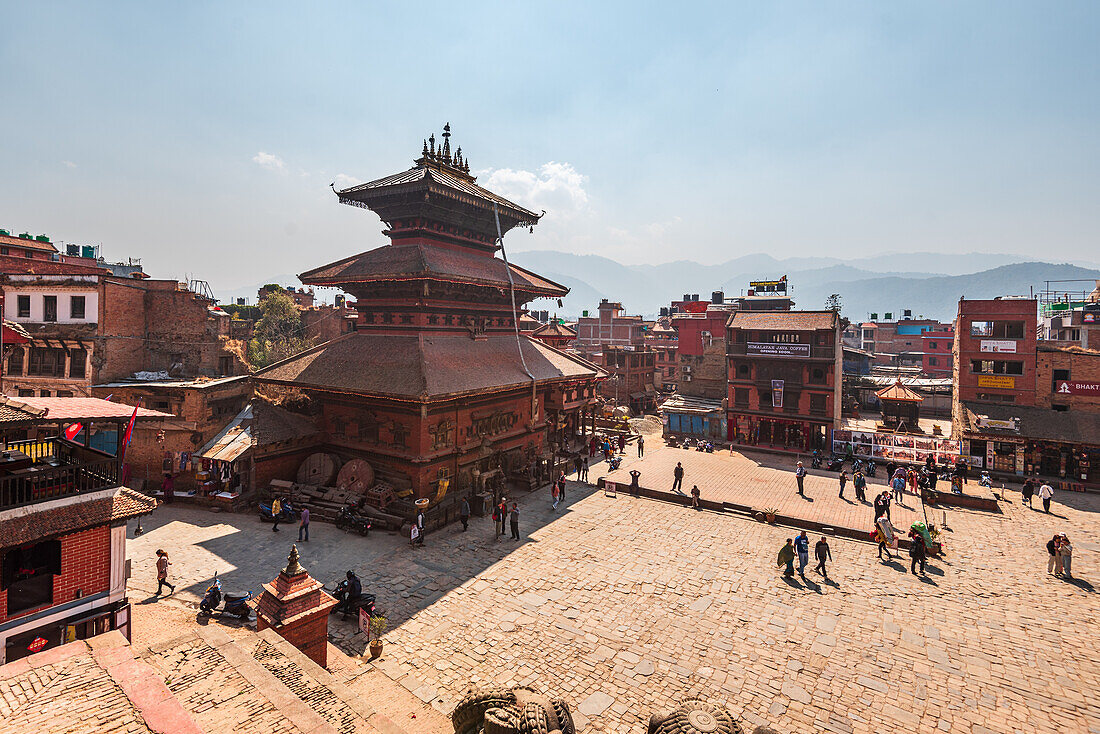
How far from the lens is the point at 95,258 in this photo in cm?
5266

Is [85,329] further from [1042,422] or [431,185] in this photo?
[1042,422]

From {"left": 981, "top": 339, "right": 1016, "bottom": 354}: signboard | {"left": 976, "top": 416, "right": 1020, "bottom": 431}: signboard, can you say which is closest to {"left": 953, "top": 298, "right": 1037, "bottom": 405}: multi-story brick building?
{"left": 981, "top": 339, "right": 1016, "bottom": 354}: signboard

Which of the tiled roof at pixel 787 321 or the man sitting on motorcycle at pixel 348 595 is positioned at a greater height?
the tiled roof at pixel 787 321

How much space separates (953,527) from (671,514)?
1246 centimetres

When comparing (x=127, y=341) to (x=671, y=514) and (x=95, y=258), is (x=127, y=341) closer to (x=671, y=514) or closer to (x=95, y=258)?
(x=671, y=514)

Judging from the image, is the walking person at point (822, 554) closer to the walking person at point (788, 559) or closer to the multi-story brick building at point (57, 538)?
the walking person at point (788, 559)

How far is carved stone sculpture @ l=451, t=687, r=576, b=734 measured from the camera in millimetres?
6879

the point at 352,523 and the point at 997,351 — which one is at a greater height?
the point at 997,351

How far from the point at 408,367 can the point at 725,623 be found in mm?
14431

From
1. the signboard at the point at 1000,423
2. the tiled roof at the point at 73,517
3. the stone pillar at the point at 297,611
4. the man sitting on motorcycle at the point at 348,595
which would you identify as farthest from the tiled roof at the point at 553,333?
the stone pillar at the point at 297,611

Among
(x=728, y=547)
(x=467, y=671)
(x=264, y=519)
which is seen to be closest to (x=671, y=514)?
(x=728, y=547)

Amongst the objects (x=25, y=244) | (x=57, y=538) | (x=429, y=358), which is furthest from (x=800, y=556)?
(x=25, y=244)

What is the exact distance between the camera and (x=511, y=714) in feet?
23.2

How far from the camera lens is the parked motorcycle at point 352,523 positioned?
1838 cm
